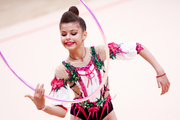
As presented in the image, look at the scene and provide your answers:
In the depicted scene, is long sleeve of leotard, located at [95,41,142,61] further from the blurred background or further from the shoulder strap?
the blurred background

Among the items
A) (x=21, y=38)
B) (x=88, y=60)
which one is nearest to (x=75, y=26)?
(x=88, y=60)

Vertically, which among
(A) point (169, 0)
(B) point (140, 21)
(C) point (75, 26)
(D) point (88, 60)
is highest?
(A) point (169, 0)

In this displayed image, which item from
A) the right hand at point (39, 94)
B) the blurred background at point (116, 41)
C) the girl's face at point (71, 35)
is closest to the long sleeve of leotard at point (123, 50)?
the girl's face at point (71, 35)

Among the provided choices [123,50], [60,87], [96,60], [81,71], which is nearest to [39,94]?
[60,87]

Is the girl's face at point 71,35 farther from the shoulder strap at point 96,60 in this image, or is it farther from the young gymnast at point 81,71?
the shoulder strap at point 96,60

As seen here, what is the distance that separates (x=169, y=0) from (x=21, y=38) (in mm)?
2805

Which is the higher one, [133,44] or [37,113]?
[133,44]

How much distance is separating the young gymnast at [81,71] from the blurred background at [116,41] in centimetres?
97

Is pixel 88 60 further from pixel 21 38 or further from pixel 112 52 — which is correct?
pixel 21 38

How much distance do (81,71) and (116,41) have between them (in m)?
2.34

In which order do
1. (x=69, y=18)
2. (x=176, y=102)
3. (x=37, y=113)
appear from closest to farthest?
(x=69, y=18), (x=176, y=102), (x=37, y=113)

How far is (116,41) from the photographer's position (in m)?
3.85

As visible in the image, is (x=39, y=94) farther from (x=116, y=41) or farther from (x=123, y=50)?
(x=116, y=41)

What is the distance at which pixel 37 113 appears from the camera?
2.95 meters
